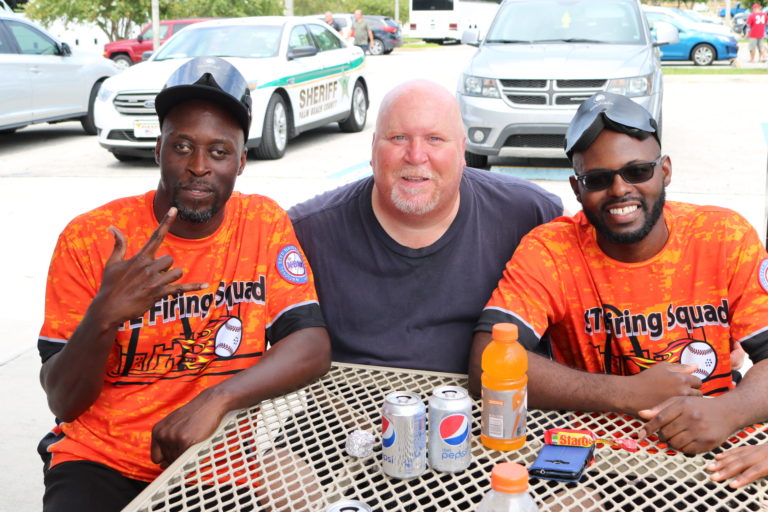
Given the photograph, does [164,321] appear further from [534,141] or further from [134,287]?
[534,141]

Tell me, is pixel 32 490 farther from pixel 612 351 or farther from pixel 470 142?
pixel 470 142

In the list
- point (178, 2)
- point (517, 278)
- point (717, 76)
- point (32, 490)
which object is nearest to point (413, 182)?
point (517, 278)

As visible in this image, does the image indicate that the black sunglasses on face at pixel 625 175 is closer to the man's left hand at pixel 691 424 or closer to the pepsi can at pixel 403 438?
the man's left hand at pixel 691 424

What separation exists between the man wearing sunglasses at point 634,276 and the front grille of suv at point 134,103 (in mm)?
7985

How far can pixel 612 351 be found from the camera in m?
2.55

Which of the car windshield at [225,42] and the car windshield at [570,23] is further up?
the car windshield at [570,23]

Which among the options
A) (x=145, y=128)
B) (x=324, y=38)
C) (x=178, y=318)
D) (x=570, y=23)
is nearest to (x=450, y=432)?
(x=178, y=318)

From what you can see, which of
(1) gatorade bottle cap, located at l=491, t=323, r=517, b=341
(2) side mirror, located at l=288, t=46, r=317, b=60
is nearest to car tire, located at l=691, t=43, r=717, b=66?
(2) side mirror, located at l=288, t=46, r=317, b=60

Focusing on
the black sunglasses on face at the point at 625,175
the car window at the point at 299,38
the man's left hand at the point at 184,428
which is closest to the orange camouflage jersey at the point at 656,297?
the black sunglasses on face at the point at 625,175

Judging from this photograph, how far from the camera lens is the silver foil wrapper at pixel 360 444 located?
6.43 ft

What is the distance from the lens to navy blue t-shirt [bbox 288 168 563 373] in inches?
110

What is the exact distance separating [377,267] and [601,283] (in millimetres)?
772

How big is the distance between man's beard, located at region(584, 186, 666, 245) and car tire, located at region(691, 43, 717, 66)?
80.4ft

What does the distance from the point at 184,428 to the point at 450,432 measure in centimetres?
72
